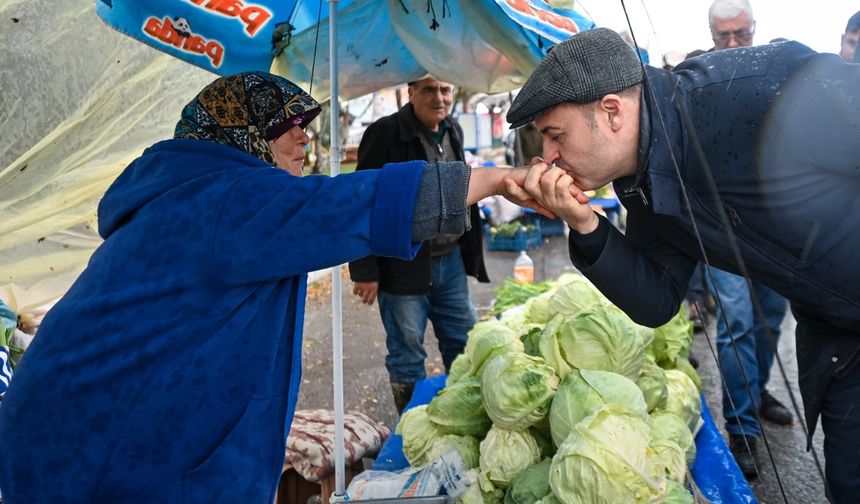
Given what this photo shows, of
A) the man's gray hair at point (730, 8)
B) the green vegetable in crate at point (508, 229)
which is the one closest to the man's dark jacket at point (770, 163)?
the man's gray hair at point (730, 8)

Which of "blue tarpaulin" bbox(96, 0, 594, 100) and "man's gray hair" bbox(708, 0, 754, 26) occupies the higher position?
"blue tarpaulin" bbox(96, 0, 594, 100)

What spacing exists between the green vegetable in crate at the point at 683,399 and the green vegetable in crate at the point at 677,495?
618 mm

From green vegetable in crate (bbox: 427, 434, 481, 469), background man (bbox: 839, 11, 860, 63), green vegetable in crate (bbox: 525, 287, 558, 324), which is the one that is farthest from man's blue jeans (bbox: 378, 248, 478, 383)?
background man (bbox: 839, 11, 860, 63)

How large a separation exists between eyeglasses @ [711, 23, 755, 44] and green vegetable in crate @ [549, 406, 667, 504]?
9.49ft

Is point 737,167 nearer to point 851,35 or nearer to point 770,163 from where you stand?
point 770,163

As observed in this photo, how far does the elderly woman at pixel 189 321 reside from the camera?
1.54 m

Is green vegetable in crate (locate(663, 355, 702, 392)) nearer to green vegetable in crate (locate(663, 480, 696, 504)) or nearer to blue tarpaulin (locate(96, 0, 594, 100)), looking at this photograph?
green vegetable in crate (locate(663, 480, 696, 504))

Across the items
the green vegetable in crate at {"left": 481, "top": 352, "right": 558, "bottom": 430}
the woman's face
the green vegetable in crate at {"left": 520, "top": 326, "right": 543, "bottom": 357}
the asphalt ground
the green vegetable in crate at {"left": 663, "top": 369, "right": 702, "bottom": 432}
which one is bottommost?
the asphalt ground

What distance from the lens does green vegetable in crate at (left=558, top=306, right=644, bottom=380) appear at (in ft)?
8.66

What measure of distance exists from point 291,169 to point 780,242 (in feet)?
4.74

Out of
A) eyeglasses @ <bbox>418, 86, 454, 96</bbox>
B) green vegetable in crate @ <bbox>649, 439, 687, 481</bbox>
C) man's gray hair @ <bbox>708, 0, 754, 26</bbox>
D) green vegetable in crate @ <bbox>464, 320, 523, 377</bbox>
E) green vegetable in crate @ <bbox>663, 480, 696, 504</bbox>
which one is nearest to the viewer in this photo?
green vegetable in crate @ <bbox>663, 480, 696, 504</bbox>

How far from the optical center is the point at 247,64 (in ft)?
10.6

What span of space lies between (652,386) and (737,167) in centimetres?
133

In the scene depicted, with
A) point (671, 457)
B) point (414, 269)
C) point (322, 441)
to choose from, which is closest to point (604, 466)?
point (671, 457)
